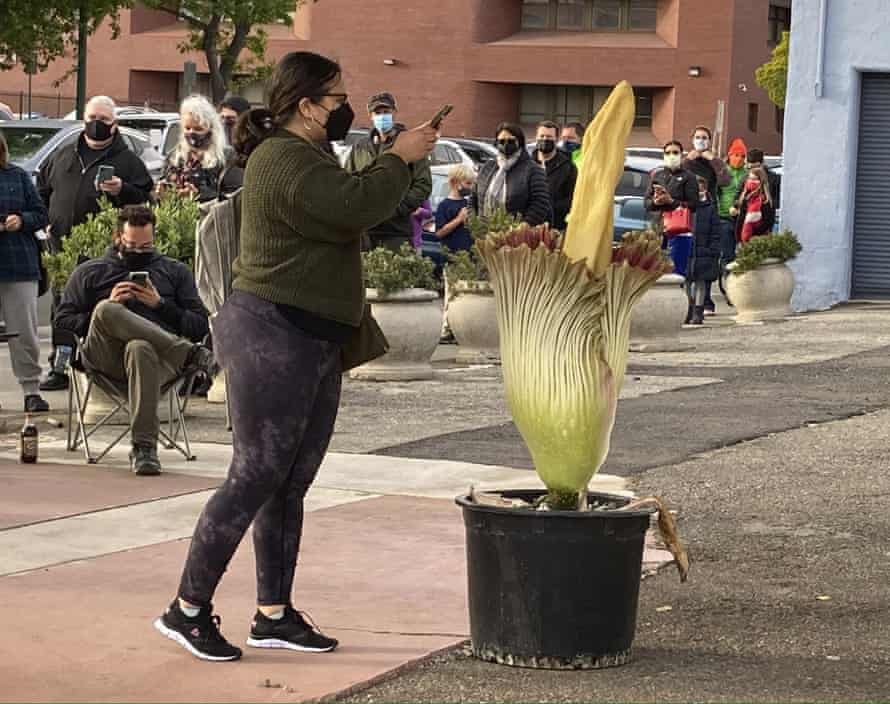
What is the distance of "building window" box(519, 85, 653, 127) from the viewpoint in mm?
70000

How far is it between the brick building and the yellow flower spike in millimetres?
61305

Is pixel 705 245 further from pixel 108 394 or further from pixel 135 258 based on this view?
pixel 108 394

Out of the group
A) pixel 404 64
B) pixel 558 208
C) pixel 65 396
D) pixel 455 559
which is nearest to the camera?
pixel 455 559

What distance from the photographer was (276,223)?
249 inches

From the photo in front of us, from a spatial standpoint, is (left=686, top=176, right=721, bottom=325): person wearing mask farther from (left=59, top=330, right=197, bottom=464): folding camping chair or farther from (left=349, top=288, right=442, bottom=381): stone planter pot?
(left=59, top=330, right=197, bottom=464): folding camping chair

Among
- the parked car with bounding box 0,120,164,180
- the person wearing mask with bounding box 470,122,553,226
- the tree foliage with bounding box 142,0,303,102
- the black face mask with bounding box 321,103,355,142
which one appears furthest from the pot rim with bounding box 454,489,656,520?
the tree foliage with bounding box 142,0,303,102

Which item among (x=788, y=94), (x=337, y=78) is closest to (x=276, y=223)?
(x=337, y=78)

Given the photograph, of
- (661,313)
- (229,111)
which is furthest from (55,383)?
(661,313)

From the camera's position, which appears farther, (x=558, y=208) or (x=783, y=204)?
(x=783, y=204)

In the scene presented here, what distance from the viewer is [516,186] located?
16.7 meters

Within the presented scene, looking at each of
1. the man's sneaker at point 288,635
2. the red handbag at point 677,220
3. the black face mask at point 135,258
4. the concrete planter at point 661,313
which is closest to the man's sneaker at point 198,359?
the black face mask at point 135,258

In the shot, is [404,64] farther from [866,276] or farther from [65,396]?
[65,396]

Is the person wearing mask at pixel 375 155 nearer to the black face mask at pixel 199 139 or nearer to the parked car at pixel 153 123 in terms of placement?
the black face mask at pixel 199 139

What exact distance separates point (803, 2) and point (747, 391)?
32.7ft
